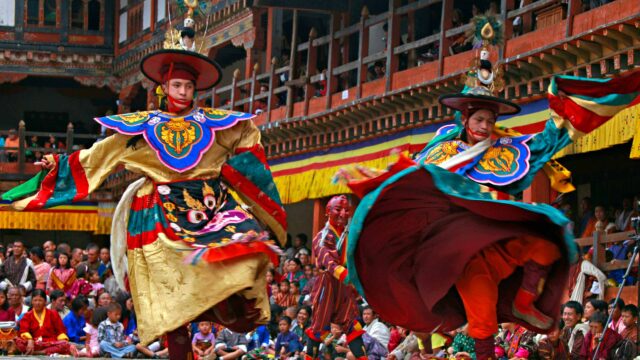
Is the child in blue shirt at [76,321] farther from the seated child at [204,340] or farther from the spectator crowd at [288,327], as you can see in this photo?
the seated child at [204,340]

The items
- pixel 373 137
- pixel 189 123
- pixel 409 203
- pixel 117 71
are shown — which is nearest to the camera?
pixel 409 203

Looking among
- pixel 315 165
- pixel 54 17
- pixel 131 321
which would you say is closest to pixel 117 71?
pixel 54 17

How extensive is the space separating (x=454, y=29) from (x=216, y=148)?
8559 mm

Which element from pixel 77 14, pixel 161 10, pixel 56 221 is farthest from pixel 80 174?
pixel 77 14

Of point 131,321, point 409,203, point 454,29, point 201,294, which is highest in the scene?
point 454,29

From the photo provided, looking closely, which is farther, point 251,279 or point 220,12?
point 220,12

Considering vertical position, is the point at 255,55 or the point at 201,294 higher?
the point at 255,55

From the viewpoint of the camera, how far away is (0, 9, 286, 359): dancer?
739 cm

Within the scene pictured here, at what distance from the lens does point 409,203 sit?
7.23m

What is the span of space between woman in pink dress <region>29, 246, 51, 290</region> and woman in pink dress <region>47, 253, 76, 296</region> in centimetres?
11

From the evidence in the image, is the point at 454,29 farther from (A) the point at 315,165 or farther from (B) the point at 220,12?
(B) the point at 220,12

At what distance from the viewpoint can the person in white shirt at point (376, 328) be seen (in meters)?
12.1

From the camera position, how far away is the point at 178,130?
783 cm

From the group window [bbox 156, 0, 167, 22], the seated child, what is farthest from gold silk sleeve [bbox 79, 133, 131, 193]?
window [bbox 156, 0, 167, 22]
